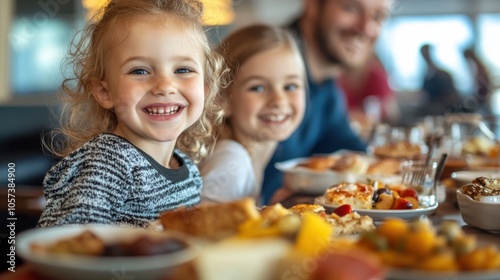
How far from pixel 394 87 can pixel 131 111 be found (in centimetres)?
1049

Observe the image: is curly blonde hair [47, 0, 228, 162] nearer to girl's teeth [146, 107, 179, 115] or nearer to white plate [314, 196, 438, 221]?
girl's teeth [146, 107, 179, 115]

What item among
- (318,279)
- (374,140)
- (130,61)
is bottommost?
(374,140)

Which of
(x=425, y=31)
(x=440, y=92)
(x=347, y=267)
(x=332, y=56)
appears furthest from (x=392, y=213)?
(x=425, y=31)

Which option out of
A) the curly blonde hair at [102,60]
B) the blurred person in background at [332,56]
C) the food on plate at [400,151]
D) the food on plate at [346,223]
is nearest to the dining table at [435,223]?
the food on plate at [346,223]

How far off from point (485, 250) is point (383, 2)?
10.5ft

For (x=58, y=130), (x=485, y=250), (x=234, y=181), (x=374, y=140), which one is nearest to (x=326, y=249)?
(x=485, y=250)

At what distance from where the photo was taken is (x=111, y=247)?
0.90 metres

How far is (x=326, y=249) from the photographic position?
949 millimetres

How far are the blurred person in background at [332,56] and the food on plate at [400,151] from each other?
0.66 metres

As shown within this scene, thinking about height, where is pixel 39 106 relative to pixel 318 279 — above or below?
above

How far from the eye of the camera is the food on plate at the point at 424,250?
0.91 metres

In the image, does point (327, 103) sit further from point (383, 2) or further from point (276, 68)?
point (276, 68)

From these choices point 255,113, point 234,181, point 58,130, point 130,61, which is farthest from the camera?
point 255,113

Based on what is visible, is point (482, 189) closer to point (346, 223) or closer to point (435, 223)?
point (435, 223)
